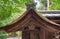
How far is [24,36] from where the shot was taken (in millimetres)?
7020

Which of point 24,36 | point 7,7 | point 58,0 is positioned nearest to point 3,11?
point 7,7

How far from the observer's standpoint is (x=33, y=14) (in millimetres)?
6398

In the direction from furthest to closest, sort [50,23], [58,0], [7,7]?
[58,0]
[7,7]
[50,23]

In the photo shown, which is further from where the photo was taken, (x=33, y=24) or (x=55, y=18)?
(x=55, y=18)

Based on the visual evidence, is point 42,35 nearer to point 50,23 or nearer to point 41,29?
point 41,29

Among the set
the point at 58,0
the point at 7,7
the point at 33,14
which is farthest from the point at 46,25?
the point at 58,0

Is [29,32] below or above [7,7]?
below

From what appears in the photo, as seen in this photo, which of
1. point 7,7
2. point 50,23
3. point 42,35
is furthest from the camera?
point 7,7

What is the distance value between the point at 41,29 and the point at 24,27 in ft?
2.07

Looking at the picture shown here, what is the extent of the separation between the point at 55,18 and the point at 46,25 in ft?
3.12

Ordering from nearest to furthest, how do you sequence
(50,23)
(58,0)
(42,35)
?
(50,23) < (42,35) < (58,0)

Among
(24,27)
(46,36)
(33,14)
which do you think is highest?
(33,14)

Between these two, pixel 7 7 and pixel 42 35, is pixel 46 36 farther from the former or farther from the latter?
pixel 7 7

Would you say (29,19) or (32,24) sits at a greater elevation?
(29,19)
